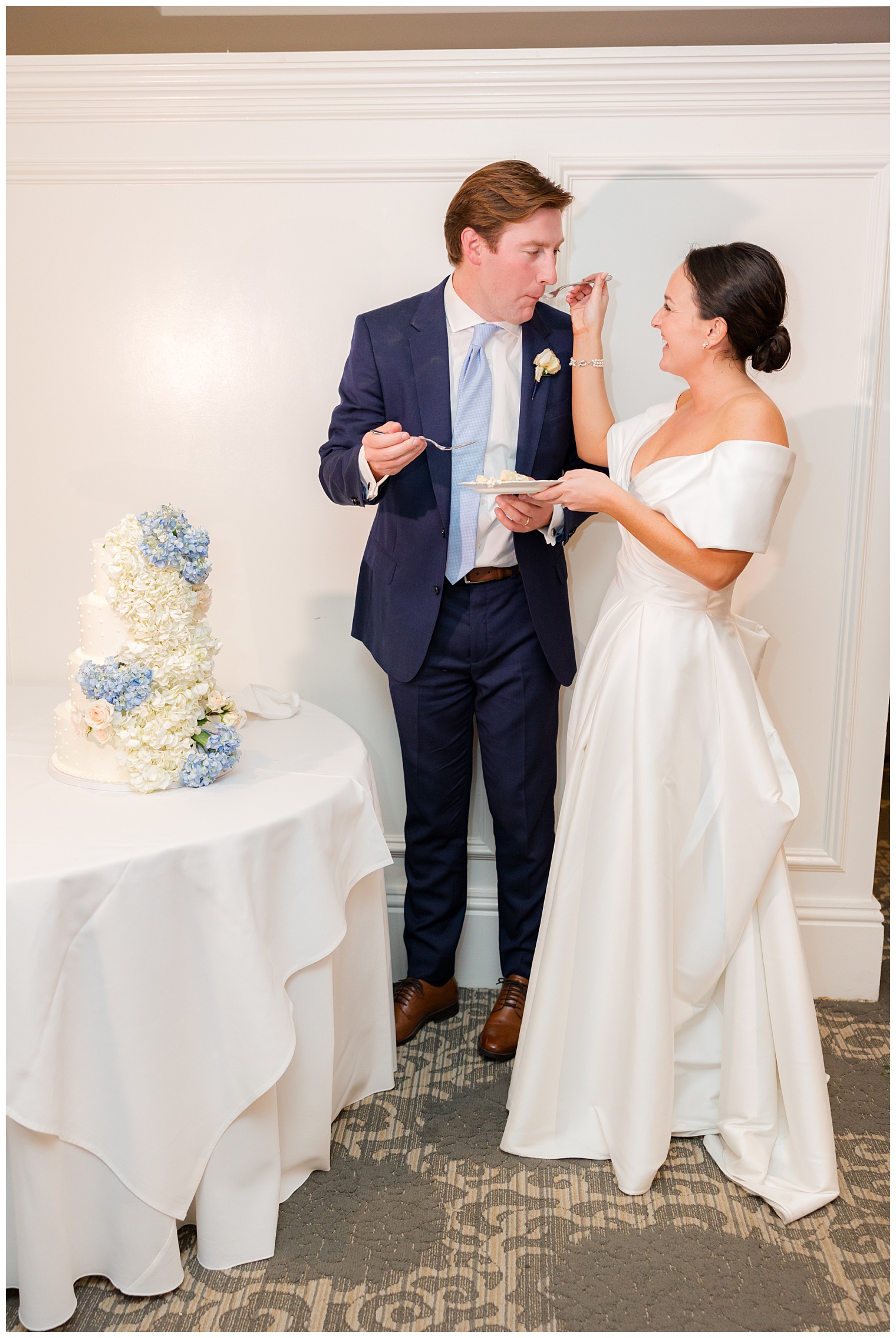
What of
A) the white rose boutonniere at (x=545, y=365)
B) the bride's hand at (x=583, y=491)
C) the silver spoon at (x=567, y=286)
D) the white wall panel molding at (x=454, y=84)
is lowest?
the bride's hand at (x=583, y=491)

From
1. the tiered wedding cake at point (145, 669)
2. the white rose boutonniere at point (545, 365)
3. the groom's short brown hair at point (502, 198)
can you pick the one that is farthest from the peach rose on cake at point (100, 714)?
the groom's short brown hair at point (502, 198)

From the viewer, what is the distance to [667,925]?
7.05ft

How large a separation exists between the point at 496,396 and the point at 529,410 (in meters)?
0.10

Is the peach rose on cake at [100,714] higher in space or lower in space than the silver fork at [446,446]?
lower

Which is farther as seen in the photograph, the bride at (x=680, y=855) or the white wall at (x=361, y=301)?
the white wall at (x=361, y=301)

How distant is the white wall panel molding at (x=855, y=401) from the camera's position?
2.64 m

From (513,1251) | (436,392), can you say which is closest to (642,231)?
(436,392)

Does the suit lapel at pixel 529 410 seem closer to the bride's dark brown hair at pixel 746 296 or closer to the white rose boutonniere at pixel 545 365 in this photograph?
the white rose boutonniere at pixel 545 365

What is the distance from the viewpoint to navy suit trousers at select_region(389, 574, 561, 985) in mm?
2586

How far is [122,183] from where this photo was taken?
278 cm

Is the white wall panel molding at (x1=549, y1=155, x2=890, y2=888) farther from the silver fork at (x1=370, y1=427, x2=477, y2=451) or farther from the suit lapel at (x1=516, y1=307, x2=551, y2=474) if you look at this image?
the silver fork at (x1=370, y1=427, x2=477, y2=451)

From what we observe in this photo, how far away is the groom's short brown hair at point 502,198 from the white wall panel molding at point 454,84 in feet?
1.45

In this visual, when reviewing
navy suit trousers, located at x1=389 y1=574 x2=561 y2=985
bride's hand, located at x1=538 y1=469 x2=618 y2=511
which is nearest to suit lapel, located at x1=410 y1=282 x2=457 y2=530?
navy suit trousers, located at x1=389 y1=574 x2=561 y2=985

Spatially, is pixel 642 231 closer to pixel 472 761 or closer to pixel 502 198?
pixel 502 198
